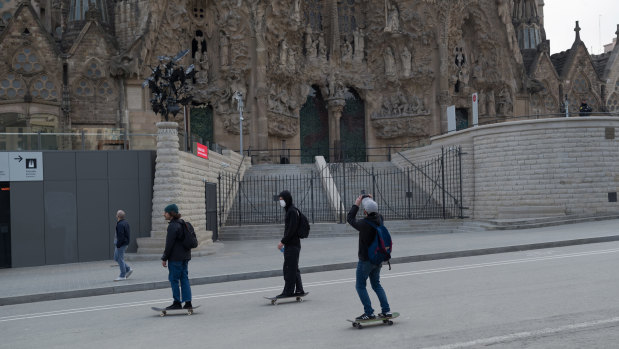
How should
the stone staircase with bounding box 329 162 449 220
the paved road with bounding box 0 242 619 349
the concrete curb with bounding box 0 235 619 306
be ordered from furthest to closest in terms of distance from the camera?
the stone staircase with bounding box 329 162 449 220, the concrete curb with bounding box 0 235 619 306, the paved road with bounding box 0 242 619 349

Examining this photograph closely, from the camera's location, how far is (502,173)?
25062 mm

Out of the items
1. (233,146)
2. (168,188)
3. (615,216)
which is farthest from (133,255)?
(233,146)

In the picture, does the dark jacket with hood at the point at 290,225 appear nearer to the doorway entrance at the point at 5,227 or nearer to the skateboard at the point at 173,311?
the skateboard at the point at 173,311

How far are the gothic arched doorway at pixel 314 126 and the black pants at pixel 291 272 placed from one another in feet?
107

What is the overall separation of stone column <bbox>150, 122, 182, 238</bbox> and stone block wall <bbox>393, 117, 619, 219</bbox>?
41.0 ft

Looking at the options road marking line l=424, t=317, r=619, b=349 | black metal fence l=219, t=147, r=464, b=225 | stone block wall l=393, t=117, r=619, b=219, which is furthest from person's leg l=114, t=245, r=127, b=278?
stone block wall l=393, t=117, r=619, b=219

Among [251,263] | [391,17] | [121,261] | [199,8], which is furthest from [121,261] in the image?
[391,17]

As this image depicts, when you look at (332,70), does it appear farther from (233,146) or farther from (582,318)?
(582,318)

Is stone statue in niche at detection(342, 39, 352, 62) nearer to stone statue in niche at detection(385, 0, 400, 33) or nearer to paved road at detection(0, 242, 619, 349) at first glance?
stone statue in niche at detection(385, 0, 400, 33)

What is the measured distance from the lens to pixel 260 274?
1388 cm

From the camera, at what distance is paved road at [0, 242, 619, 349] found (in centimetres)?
705

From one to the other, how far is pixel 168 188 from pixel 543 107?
34.1m

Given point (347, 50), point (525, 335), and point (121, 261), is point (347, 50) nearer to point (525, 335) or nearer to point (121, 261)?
point (121, 261)

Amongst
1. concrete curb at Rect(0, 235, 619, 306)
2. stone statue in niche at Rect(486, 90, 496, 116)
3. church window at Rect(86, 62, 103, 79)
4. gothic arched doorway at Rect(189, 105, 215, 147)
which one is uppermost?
church window at Rect(86, 62, 103, 79)
